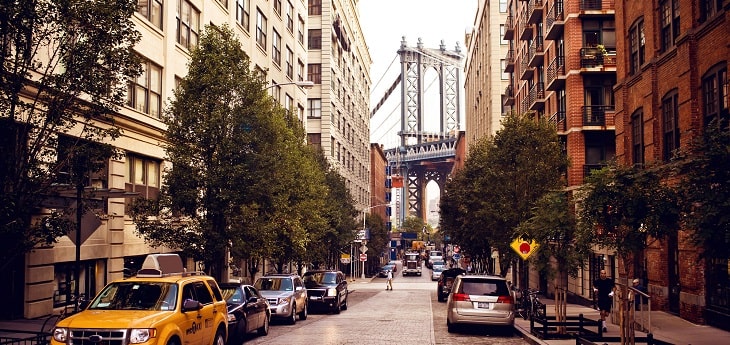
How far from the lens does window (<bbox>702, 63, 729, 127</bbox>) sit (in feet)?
65.3

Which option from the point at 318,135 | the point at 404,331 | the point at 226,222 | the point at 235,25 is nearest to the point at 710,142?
the point at 404,331

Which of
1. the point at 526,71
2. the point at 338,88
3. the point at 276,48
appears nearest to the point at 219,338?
the point at 276,48

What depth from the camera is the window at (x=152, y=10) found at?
29.2m

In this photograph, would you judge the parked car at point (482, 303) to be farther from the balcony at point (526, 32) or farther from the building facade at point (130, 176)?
the balcony at point (526, 32)

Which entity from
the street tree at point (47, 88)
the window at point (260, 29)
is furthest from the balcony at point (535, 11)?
the street tree at point (47, 88)

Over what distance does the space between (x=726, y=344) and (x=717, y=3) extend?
9.64 m

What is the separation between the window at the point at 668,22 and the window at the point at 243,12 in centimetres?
2480

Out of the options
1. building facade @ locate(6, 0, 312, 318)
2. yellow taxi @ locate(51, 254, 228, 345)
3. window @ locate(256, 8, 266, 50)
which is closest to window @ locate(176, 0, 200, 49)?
building facade @ locate(6, 0, 312, 318)

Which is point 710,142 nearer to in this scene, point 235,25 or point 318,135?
point 235,25

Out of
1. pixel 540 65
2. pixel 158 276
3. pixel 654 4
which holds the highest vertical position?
pixel 540 65

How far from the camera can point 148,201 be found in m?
25.5

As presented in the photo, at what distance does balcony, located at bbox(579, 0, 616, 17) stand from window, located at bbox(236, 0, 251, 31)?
773 inches

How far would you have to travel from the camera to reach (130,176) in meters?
28.3

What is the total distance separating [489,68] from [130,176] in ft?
192
